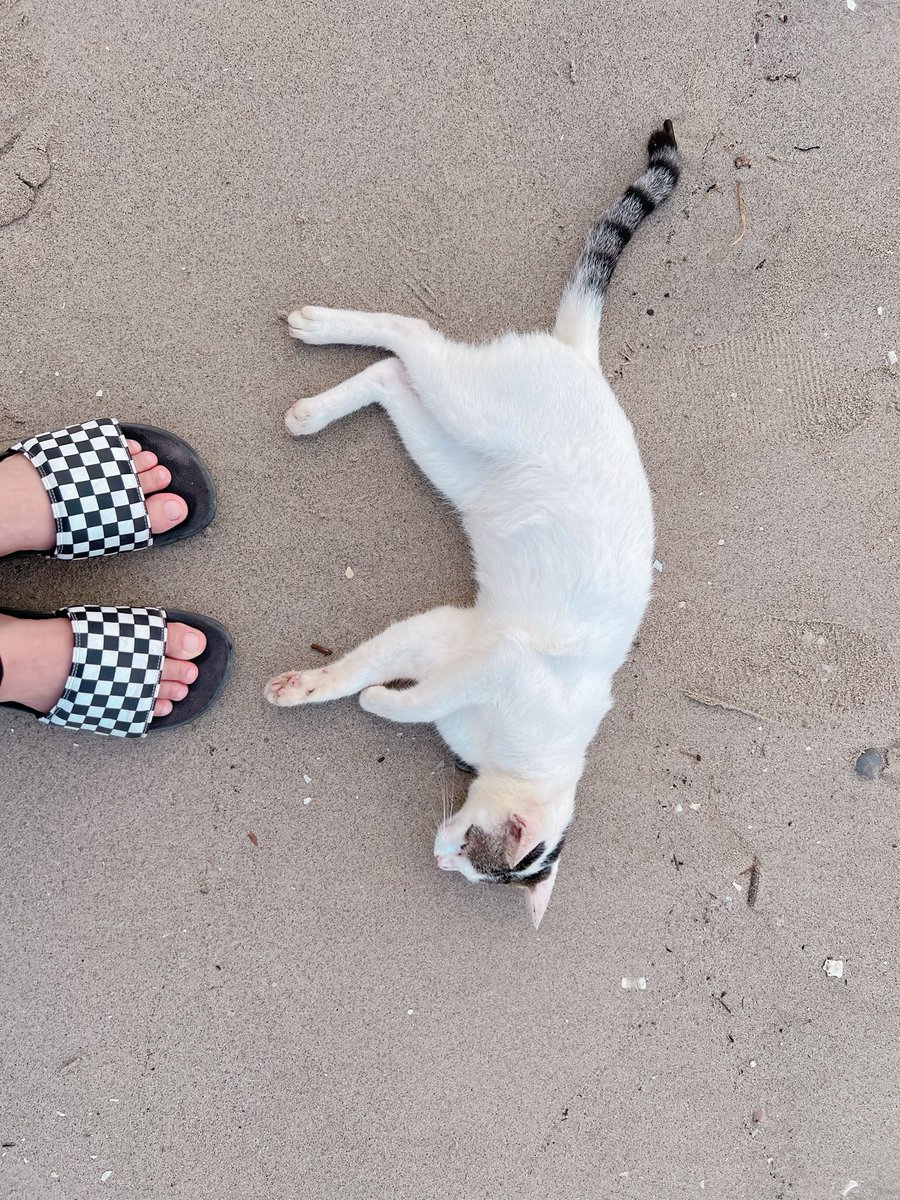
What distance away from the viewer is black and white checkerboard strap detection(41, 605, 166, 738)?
5.85ft

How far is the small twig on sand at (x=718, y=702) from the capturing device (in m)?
2.09

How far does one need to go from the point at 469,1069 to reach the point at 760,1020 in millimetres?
818

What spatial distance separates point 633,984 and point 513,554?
1.23 m

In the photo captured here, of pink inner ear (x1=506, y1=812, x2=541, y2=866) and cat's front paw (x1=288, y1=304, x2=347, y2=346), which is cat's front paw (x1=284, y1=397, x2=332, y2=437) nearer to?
cat's front paw (x1=288, y1=304, x2=347, y2=346)

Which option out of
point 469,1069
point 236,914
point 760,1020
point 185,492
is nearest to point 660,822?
point 760,1020

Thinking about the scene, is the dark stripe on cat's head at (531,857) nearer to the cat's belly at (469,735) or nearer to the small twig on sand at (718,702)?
the cat's belly at (469,735)

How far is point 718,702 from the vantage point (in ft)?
6.88

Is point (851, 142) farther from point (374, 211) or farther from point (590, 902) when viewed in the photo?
point (590, 902)

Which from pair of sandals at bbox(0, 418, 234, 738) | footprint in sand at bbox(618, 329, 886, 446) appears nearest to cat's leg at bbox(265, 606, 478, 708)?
pair of sandals at bbox(0, 418, 234, 738)

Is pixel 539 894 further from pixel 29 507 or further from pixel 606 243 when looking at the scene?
pixel 606 243

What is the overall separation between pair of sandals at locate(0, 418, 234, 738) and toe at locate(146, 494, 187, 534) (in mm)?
17

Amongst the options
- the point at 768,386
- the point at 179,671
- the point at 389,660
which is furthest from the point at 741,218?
the point at 179,671

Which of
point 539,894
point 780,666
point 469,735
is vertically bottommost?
point 539,894

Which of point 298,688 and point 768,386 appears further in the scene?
point 768,386
